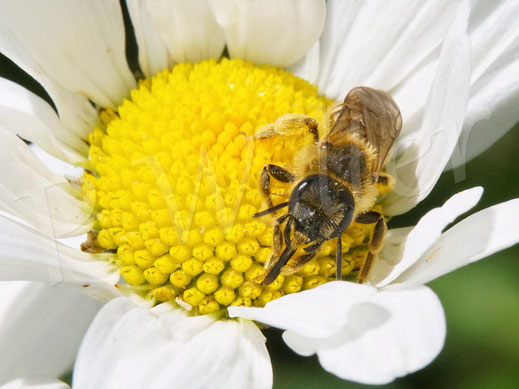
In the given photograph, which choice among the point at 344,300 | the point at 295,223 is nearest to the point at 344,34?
the point at 295,223

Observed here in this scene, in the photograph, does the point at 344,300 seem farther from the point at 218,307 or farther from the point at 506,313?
the point at 506,313

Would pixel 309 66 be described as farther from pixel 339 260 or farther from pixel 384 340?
pixel 384 340

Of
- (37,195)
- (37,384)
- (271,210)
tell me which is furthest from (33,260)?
Answer: (271,210)

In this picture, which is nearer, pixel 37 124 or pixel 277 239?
pixel 277 239

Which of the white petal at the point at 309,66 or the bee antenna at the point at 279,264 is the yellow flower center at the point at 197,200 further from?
the white petal at the point at 309,66

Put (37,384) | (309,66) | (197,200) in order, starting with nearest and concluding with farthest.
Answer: (37,384)
(197,200)
(309,66)
